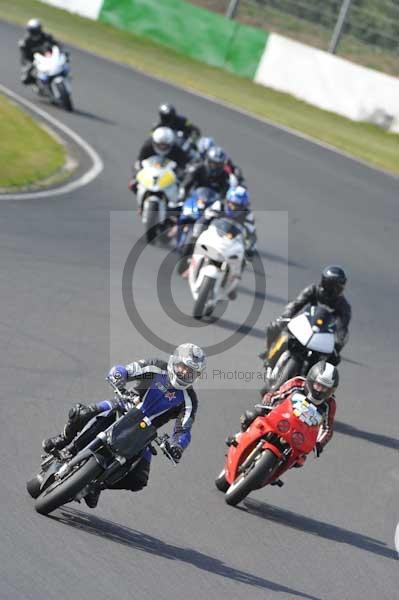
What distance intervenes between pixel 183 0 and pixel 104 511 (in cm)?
3220

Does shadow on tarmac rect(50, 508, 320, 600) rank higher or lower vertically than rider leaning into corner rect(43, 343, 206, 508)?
lower

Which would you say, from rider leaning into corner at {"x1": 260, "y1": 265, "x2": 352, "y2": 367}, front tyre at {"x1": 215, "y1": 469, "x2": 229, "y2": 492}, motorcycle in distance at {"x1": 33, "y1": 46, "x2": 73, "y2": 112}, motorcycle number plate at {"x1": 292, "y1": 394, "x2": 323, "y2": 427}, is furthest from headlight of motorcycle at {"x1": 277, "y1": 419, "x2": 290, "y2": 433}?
motorcycle in distance at {"x1": 33, "y1": 46, "x2": 73, "y2": 112}

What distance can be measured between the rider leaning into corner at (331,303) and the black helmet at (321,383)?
236 cm

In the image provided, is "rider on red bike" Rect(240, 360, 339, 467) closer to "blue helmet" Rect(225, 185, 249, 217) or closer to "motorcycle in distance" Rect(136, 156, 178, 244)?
"blue helmet" Rect(225, 185, 249, 217)

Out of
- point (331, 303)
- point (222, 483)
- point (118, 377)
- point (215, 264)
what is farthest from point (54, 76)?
point (118, 377)

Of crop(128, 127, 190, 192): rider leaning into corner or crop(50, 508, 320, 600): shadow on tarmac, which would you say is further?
crop(128, 127, 190, 192): rider leaning into corner

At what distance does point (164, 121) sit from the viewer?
21.8 m

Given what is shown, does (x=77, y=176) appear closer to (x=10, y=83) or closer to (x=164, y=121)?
(x=164, y=121)

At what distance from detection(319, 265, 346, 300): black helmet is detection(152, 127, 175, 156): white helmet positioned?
732 cm

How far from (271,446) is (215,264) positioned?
579 cm

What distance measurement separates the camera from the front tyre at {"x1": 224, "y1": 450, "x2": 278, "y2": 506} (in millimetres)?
9484

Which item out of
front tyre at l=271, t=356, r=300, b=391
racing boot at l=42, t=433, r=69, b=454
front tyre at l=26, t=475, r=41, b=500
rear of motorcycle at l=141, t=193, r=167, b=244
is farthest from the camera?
rear of motorcycle at l=141, t=193, r=167, b=244

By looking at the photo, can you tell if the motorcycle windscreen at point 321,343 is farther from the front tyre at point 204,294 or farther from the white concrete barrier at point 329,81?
the white concrete barrier at point 329,81

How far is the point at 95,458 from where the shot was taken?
26.9 feet
